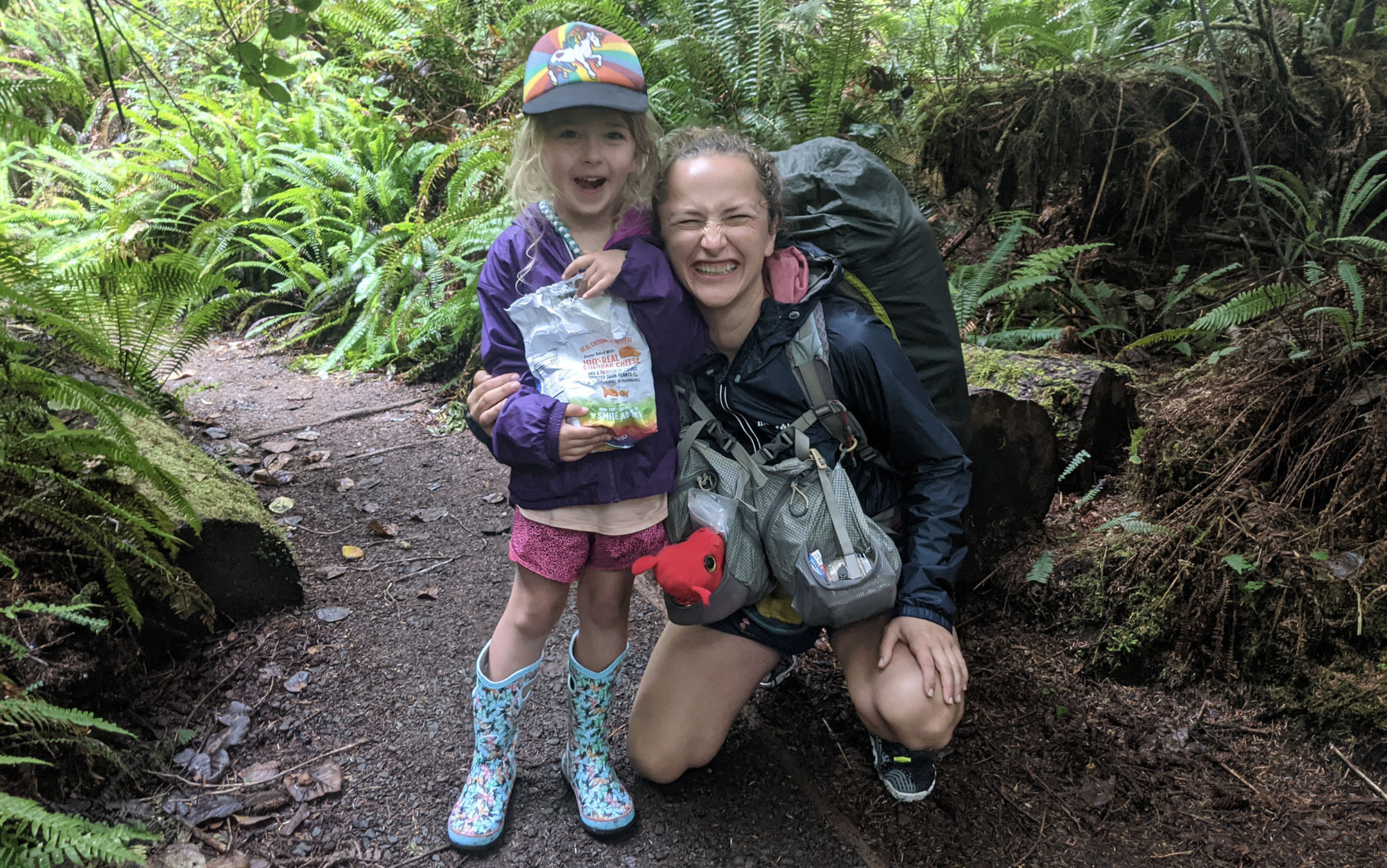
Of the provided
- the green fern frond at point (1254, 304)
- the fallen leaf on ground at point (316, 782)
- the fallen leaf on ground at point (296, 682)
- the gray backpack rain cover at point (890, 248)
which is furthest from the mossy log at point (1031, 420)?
the fallen leaf on ground at point (296, 682)

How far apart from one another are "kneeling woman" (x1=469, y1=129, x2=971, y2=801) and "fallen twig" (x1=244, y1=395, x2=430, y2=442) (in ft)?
10.4

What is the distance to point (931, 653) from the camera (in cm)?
212

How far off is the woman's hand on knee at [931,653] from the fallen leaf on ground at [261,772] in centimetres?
184

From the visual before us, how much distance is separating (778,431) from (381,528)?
2.34m

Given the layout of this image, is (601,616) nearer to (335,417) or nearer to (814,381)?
(814,381)

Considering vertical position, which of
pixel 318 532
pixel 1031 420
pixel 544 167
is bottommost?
pixel 318 532

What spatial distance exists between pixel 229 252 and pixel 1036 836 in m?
7.00

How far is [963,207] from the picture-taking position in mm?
4777

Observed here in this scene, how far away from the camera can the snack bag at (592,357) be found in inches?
79.8

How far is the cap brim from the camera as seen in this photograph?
1954mm

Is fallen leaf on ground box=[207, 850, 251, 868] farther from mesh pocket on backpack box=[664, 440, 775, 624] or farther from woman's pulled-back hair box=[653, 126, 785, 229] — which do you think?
woman's pulled-back hair box=[653, 126, 785, 229]

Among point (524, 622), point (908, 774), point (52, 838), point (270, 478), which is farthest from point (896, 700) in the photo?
point (270, 478)

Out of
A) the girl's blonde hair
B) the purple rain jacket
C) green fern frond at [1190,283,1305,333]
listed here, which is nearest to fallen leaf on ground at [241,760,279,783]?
the purple rain jacket

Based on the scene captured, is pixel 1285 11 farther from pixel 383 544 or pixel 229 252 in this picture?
pixel 229 252
